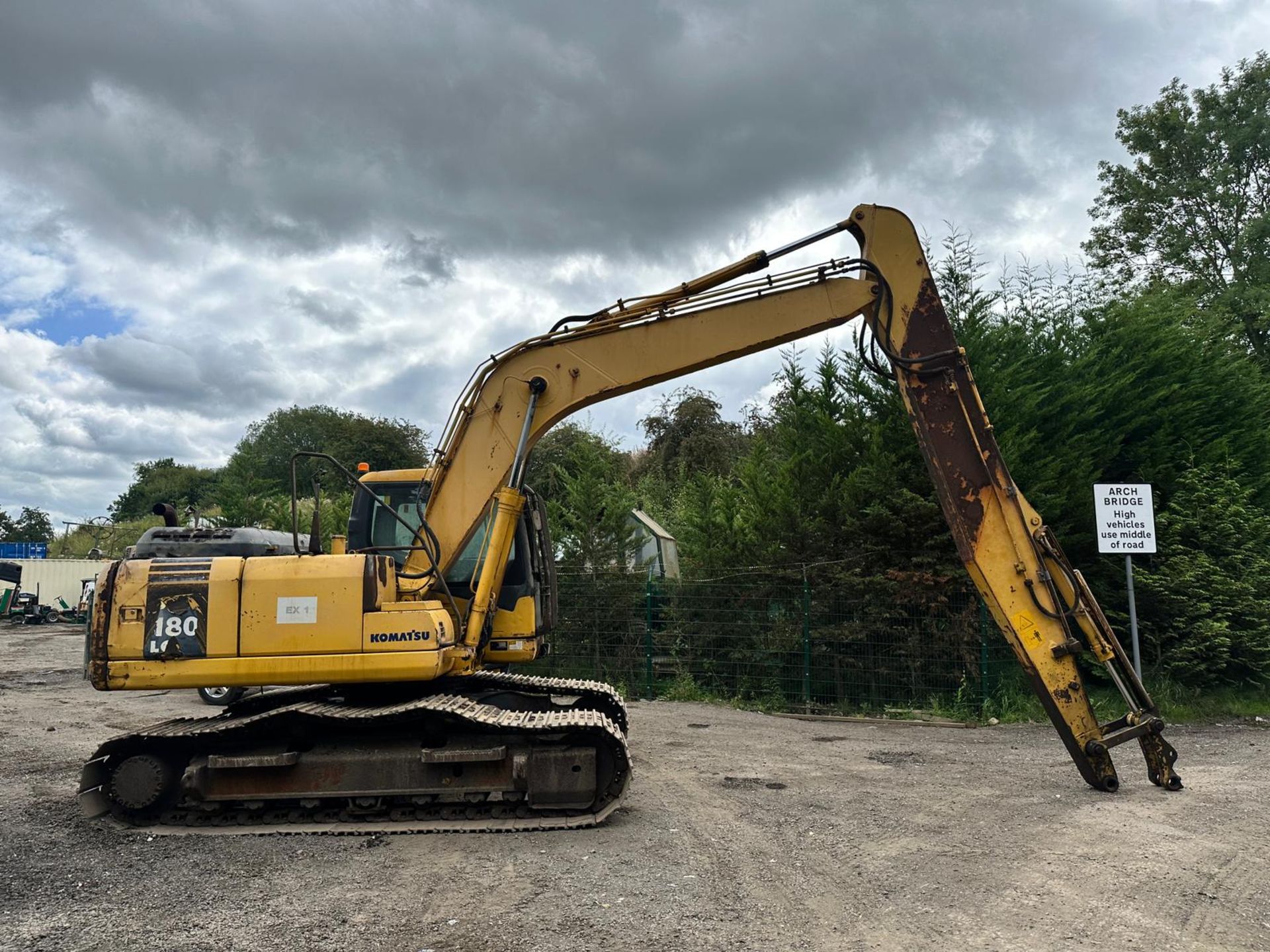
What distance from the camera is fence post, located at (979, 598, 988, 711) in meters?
10.9

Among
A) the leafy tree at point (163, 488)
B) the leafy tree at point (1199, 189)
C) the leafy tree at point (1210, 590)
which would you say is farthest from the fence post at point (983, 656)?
the leafy tree at point (163, 488)

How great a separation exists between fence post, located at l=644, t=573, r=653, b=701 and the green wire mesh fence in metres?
0.02

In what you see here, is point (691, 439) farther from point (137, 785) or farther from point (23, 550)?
point (23, 550)

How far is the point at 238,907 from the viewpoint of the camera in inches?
182

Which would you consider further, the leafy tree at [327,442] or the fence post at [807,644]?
the leafy tree at [327,442]

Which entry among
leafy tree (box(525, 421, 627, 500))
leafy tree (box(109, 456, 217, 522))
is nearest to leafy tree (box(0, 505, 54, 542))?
leafy tree (box(109, 456, 217, 522))

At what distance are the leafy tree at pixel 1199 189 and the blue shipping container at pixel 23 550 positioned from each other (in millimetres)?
45236

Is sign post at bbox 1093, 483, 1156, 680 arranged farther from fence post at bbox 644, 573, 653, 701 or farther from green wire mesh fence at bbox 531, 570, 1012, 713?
fence post at bbox 644, 573, 653, 701

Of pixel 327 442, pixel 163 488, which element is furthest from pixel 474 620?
pixel 163 488

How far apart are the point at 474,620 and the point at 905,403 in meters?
3.57

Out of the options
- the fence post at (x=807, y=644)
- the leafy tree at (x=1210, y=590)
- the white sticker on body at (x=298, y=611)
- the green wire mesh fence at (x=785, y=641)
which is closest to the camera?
the white sticker on body at (x=298, y=611)

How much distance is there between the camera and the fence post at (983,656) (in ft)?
35.8

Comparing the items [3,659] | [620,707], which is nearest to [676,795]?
[620,707]

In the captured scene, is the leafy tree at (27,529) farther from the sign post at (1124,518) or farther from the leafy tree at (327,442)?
the sign post at (1124,518)
